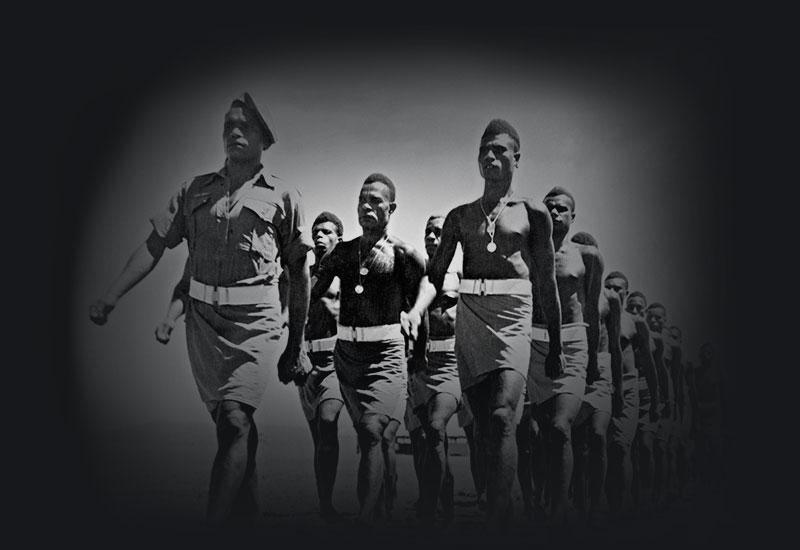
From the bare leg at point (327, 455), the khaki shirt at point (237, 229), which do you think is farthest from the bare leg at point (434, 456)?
the khaki shirt at point (237, 229)

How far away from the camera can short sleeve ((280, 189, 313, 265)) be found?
6.13m

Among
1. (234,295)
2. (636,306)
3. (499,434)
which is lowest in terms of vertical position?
(499,434)

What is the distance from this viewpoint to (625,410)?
6.65 meters

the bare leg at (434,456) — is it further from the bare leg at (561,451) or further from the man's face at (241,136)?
the man's face at (241,136)

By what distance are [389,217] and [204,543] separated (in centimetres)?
255

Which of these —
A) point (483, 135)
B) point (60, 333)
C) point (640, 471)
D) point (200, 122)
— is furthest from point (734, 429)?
point (60, 333)

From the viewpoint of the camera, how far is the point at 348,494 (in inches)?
240

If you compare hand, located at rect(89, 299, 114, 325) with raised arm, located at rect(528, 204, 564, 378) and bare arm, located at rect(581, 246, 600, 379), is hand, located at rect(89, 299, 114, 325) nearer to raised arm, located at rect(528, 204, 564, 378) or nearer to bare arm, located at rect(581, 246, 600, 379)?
raised arm, located at rect(528, 204, 564, 378)

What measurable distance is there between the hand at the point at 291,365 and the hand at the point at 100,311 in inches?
50.8

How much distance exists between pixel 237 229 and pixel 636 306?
9.76 feet

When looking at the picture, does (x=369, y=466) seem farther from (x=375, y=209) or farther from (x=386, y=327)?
(x=375, y=209)

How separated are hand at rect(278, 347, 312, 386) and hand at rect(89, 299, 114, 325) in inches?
50.8

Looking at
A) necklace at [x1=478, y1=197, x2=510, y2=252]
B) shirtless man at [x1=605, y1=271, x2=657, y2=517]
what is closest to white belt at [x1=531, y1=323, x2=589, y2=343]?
shirtless man at [x1=605, y1=271, x2=657, y2=517]

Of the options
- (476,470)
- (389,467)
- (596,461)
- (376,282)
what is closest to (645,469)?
(596,461)
